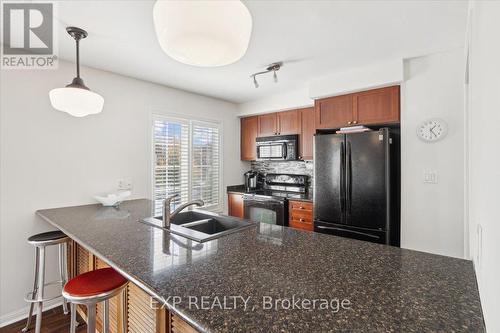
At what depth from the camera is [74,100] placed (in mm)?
1776

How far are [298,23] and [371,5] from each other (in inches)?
19.4

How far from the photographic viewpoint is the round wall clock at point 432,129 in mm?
2299

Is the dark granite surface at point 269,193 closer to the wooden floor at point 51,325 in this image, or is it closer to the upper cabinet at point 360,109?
the upper cabinet at point 360,109

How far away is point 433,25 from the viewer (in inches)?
73.6

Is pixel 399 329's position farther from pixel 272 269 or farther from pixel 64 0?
pixel 64 0

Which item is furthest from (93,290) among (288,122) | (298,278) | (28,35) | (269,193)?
(288,122)

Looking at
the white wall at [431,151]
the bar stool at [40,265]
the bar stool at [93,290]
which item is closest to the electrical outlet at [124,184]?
the bar stool at [40,265]

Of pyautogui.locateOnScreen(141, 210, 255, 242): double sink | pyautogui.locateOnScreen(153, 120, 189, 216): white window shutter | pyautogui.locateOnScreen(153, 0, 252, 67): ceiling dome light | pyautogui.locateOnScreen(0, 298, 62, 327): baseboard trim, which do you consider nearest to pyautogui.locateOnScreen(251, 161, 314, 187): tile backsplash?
pyautogui.locateOnScreen(153, 120, 189, 216): white window shutter

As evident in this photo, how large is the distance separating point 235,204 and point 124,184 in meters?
1.74

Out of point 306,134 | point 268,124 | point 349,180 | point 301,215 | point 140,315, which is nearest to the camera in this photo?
point 140,315

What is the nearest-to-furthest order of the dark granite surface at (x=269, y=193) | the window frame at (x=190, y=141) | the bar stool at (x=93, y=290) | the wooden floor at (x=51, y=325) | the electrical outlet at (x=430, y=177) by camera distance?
the bar stool at (x=93, y=290)
the wooden floor at (x=51, y=325)
the electrical outlet at (x=430, y=177)
the window frame at (x=190, y=141)
the dark granite surface at (x=269, y=193)

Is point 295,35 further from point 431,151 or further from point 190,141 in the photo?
point 190,141

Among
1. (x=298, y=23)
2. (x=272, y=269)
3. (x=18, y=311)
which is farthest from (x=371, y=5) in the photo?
(x=18, y=311)

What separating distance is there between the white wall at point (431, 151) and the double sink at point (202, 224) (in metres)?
1.80
